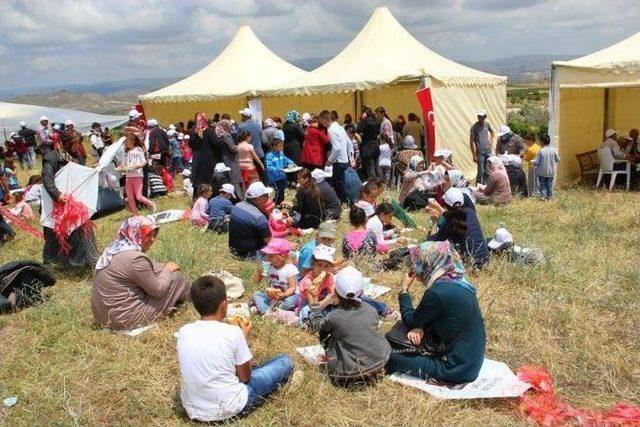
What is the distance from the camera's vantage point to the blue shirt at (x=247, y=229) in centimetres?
588

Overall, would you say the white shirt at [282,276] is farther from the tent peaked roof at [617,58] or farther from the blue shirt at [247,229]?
the tent peaked roof at [617,58]

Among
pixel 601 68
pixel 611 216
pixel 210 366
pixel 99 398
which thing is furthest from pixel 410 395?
pixel 601 68

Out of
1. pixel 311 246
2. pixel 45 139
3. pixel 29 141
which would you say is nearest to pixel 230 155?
pixel 45 139

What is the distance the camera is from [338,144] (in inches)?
322

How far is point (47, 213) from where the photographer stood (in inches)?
229

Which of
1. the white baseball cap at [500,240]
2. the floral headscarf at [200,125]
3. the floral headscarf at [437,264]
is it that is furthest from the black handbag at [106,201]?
the floral headscarf at [437,264]

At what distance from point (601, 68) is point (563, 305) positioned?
5.90 meters

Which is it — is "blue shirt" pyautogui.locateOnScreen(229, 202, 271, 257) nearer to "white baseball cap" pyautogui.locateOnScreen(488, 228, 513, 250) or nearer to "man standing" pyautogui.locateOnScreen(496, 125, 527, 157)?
"white baseball cap" pyautogui.locateOnScreen(488, 228, 513, 250)

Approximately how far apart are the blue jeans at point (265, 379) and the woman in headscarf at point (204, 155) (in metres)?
5.40

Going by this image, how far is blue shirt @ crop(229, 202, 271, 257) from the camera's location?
588cm

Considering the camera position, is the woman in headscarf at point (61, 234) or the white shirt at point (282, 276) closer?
the white shirt at point (282, 276)

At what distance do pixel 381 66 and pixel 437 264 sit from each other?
363 inches

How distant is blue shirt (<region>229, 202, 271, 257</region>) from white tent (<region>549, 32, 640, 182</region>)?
6.00 m

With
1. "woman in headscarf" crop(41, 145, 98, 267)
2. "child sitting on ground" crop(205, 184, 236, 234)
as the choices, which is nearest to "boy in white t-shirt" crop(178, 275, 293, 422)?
"woman in headscarf" crop(41, 145, 98, 267)
